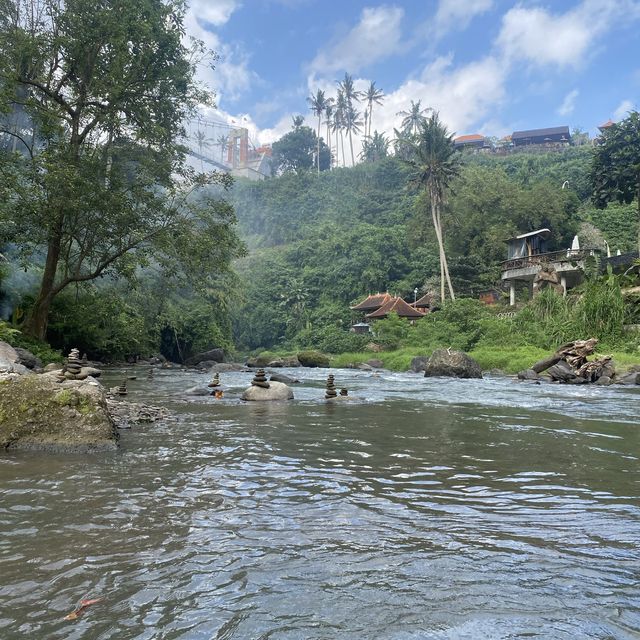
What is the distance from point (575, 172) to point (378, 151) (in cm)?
3841

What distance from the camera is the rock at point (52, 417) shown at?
6.30 m

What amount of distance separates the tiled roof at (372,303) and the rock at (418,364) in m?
19.1

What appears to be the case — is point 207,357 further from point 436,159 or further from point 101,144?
point 436,159

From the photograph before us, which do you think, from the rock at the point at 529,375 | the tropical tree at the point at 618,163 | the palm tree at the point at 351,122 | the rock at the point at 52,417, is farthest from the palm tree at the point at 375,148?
the rock at the point at 52,417

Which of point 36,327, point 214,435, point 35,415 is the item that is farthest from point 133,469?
point 36,327

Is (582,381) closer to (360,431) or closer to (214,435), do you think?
(360,431)

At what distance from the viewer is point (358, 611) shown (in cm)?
252

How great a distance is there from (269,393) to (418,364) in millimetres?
17175

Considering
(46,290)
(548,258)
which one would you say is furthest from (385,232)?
(46,290)

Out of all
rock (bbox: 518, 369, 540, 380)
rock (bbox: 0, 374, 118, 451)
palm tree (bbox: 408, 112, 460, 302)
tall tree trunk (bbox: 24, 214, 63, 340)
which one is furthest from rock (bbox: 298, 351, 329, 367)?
rock (bbox: 0, 374, 118, 451)

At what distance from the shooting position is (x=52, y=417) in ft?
21.3

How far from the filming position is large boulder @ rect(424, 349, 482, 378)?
23.6 m

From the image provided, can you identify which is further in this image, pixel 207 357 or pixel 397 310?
pixel 397 310

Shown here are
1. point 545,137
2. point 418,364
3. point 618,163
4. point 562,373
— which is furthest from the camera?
point 545,137
